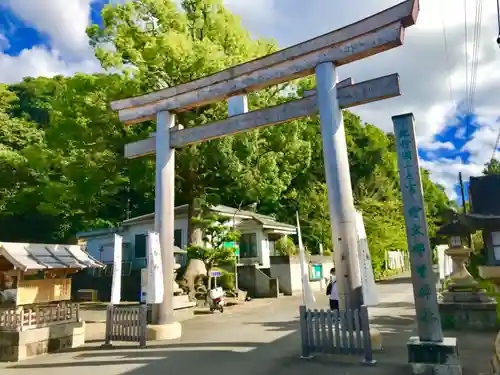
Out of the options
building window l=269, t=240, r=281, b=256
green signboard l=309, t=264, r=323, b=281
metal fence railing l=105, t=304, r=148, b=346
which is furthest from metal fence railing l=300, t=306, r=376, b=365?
building window l=269, t=240, r=281, b=256

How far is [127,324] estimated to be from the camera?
1045 centimetres

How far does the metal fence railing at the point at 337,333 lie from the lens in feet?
24.3

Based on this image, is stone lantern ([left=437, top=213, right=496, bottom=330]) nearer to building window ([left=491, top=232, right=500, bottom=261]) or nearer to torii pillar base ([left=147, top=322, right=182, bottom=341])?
building window ([left=491, top=232, right=500, bottom=261])

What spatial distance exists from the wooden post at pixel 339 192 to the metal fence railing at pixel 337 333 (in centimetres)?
56

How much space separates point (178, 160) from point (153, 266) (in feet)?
35.3

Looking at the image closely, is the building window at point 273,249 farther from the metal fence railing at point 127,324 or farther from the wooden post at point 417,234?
the wooden post at point 417,234

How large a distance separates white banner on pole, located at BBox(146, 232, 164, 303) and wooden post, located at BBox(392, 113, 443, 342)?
6.44 m

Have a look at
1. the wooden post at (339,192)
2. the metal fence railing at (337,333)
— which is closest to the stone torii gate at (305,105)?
the wooden post at (339,192)

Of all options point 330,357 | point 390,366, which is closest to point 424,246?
point 390,366

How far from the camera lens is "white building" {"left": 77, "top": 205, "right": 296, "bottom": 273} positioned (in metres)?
26.4

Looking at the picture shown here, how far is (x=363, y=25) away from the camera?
346 inches

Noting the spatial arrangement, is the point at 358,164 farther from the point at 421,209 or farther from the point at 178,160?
the point at 421,209

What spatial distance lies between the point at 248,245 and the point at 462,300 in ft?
58.8

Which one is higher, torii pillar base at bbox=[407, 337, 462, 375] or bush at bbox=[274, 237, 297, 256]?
bush at bbox=[274, 237, 297, 256]
